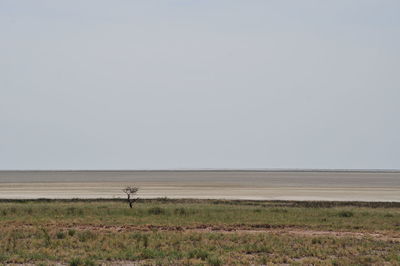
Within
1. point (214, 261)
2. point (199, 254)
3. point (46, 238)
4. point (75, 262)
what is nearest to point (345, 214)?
point (199, 254)

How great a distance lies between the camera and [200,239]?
2292 cm

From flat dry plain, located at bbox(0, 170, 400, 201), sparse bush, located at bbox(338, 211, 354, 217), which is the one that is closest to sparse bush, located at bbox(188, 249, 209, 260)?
sparse bush, located at bbox(338, 211, 354, 217)

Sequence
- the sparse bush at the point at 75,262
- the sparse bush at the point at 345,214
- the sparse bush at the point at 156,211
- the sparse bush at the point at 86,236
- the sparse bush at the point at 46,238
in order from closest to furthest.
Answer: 1. the sparse bush at the point at 75,262
2. the sparse bush at the point at 46,238
3. the sparse bush at the point at 86,236
4. the sparse bush at the point at 345,214
5. the sparse bush at the point at 156,211

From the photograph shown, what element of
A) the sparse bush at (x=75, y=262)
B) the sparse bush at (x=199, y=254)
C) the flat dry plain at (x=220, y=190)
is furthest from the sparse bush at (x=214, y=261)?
the flat dry plain at (x=220, y=190)

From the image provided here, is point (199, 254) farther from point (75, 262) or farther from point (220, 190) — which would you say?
point (220, 190)

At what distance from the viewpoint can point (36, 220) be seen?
30.8 m

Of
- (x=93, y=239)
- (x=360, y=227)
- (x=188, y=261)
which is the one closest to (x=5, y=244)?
(x=93, y=239)

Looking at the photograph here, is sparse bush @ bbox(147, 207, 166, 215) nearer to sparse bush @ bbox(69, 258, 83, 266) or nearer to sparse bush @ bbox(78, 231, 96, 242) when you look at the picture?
sparse bush @ bbox(78, 231, 96, 242)

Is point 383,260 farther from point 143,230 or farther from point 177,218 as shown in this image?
point 177,218

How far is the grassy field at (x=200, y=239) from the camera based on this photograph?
60.5 feet

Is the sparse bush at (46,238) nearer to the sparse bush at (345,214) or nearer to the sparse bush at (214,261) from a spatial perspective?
the sparse bush at (214,261)

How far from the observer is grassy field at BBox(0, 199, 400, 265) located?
1845 centimetres

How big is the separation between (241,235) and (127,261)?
6.98 meters

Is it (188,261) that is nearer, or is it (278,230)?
(188,261)
